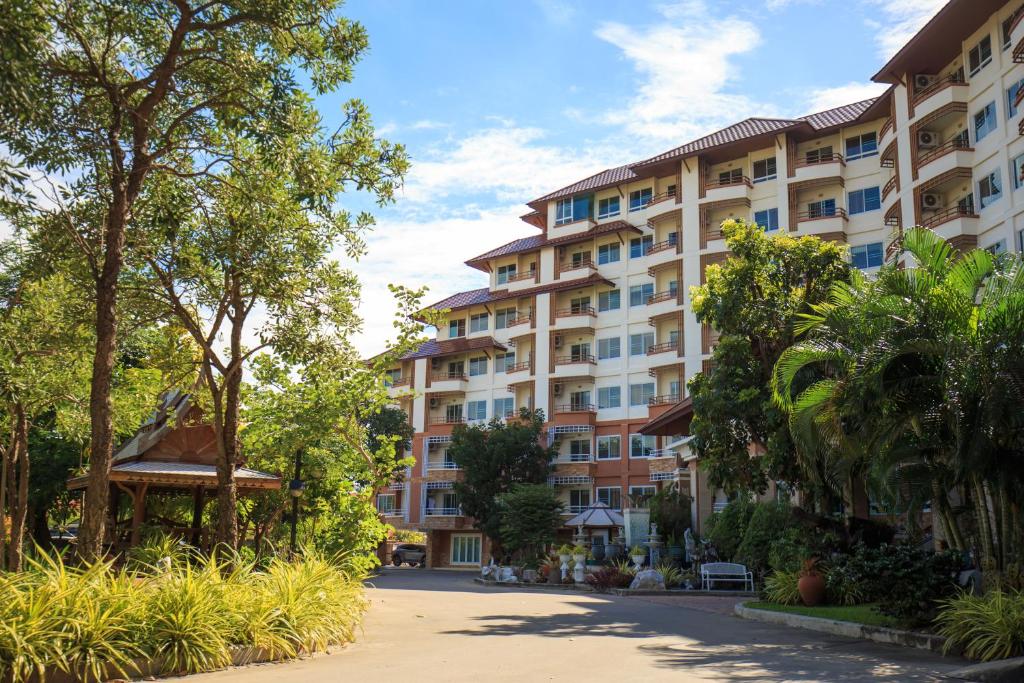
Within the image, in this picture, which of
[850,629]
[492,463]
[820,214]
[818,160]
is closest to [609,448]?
[492,463]

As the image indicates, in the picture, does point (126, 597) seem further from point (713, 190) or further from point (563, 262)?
point (563, 262)

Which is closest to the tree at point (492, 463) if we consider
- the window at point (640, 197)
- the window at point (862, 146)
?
the window at point (640, 197)

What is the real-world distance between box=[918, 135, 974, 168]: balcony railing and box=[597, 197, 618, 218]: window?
79.0 ft

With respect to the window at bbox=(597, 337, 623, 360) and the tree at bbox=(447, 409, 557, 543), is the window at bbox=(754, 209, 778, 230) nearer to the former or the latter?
the window at bbox=(597, 337, 623, 360)

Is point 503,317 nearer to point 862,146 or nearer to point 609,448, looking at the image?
point 609,448

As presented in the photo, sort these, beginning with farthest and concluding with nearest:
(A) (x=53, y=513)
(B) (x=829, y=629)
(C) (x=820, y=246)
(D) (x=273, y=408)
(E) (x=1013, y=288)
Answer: (A) (x=53, y=513) < (C) (x=820, y=246) < (D) (x=273, y=408) < (B) (x=829, y=629) < (E) (x=1013, y=288)

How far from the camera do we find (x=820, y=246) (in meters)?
22.7

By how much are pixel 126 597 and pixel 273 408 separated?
1087 centimetres

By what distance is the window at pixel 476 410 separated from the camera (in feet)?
208

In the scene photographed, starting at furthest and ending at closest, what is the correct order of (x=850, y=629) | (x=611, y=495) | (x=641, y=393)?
(x=641, y=393)
(x=611, y=495)
(x=850, y=629)

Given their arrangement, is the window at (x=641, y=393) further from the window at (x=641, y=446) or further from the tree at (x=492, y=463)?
the tree at (x=492, y=463)

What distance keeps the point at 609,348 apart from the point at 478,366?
426 inches

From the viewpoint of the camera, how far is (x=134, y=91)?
41.0 feet

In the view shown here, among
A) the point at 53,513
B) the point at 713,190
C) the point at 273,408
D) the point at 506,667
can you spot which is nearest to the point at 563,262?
the point at 713,190
